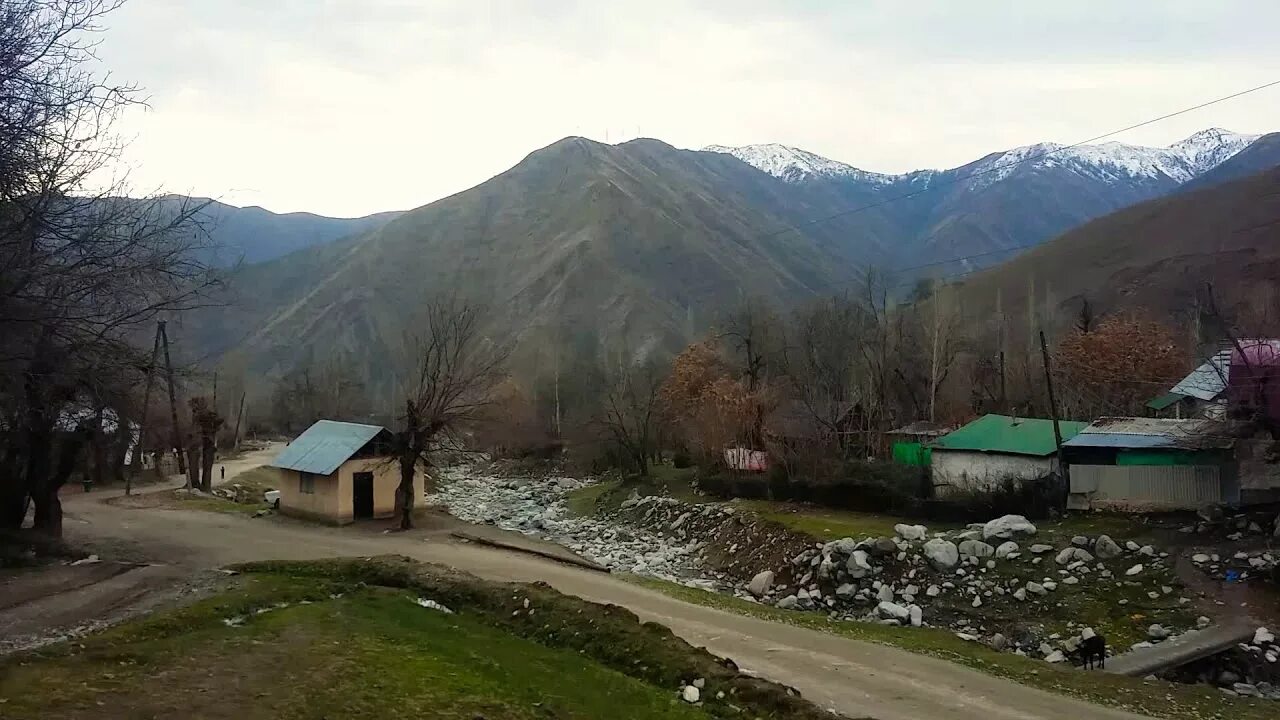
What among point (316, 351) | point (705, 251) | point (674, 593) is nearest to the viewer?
point (674, 593)

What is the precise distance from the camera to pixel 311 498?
33.1 meters

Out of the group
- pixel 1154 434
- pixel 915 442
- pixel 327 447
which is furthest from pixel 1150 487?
pixel 327 447

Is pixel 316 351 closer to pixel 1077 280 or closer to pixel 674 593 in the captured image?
pixel 1077 280

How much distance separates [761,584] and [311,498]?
18232 mm

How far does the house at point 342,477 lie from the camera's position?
1268 inches

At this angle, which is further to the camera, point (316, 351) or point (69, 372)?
point (316, 351)

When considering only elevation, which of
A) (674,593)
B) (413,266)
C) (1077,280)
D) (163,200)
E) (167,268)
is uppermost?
(413,266)

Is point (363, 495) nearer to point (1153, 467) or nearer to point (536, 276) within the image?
point (1153, 467)

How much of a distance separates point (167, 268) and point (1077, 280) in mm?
128622

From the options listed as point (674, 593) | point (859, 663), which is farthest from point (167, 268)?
point (674, 593)

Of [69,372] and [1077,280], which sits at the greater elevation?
[1077,280]

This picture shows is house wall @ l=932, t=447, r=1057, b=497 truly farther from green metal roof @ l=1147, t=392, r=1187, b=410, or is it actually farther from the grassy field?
the grassy field

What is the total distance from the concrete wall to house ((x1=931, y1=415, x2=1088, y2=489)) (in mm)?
21852

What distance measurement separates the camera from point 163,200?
9.04 metres
